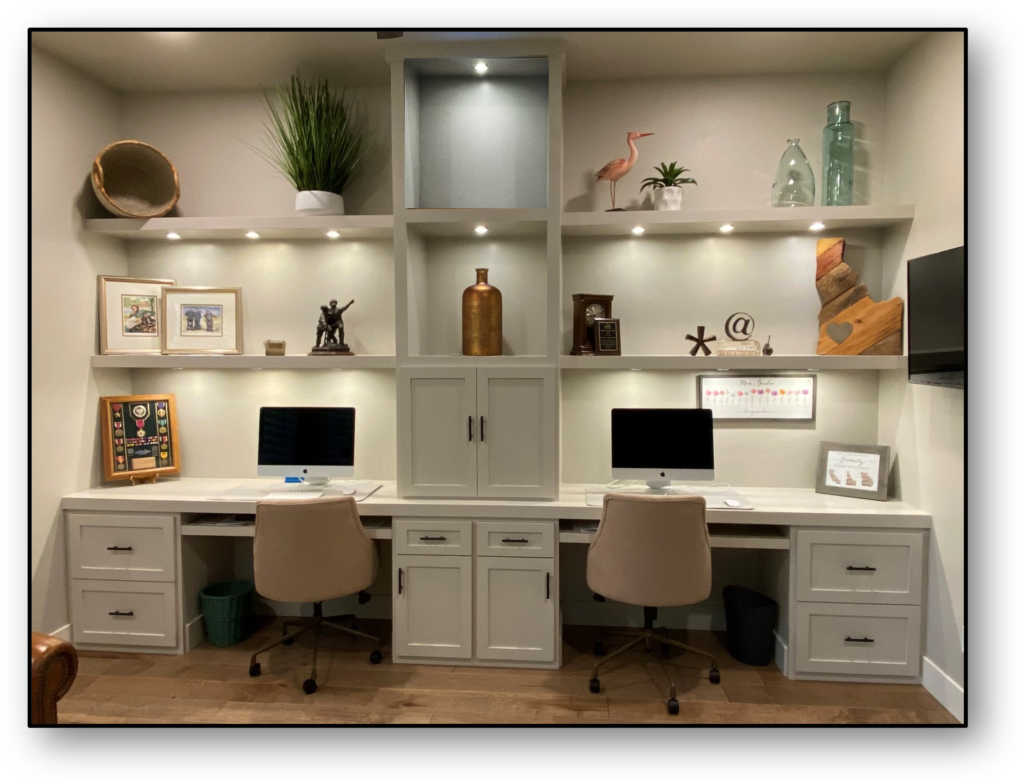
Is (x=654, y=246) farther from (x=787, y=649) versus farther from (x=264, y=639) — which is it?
(x=264, y=639)

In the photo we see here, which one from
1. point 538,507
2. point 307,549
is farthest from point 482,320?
point 307,549

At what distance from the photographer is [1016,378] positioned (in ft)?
6.83

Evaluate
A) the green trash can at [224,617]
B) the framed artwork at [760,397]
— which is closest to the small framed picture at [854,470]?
the framed artwork at [760,397]

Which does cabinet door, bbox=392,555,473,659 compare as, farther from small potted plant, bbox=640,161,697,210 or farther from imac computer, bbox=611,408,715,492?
small potted plant, bbox=640,161,697,210

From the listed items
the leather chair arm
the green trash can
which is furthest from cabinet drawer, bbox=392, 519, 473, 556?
the leather chair arm

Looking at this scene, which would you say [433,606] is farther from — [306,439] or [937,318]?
[937,318]

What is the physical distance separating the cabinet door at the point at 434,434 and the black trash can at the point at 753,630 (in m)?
1.41

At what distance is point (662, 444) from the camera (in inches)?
124

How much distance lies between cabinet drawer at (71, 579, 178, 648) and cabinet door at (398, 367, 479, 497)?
131 centimetres

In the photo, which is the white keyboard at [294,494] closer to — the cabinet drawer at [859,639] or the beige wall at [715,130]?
the beige wall at [715,130]

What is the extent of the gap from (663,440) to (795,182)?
56.7 inches

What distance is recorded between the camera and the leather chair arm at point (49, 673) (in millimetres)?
1984
